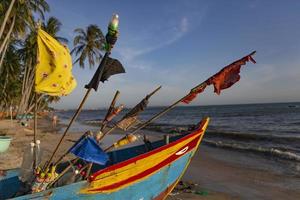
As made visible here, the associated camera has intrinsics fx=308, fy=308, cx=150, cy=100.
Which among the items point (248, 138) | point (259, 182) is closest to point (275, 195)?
point (259, 182)

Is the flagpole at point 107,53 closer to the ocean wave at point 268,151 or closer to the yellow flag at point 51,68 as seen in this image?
the yellow flag at point 51,68

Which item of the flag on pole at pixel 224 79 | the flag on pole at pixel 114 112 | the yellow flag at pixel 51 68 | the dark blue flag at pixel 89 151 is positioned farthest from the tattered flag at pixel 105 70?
Result: the flag on pole at pixel 224 79

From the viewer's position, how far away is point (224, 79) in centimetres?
618

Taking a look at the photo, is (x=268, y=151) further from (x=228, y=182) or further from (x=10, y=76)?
(x=10, y=76)

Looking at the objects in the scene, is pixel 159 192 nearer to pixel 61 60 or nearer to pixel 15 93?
pixel 61 60

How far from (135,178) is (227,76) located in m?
2.70

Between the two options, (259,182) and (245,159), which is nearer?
(259,182)

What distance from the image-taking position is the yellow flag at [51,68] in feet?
15.8

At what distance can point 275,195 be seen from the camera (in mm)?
7746

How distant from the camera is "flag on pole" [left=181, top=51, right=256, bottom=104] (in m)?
6.13

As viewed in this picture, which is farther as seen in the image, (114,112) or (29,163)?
(114,112)

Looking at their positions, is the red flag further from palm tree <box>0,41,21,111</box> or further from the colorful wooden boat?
palm tree <box>0,41,21,111</box>

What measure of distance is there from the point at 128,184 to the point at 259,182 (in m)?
5.42

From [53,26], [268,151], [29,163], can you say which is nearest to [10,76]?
[53,26]
